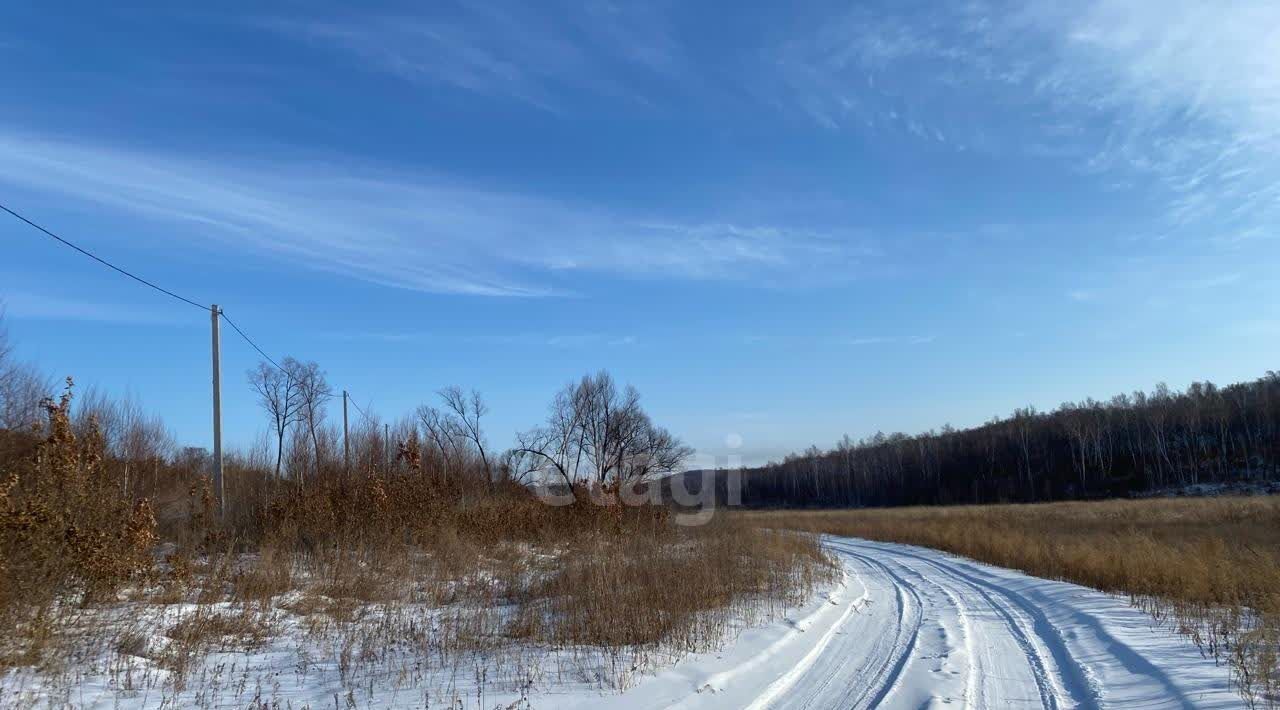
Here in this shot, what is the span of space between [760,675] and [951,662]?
223 centimetres

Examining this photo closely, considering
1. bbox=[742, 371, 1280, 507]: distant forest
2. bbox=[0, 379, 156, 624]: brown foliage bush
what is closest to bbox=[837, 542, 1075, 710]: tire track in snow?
bbox=[0, 379, 156, 624]: brown foliage bush

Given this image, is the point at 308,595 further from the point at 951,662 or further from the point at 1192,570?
the point at 1192,570

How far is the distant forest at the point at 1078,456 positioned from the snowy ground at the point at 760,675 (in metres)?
82.7

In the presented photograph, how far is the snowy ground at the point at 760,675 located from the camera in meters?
6.31

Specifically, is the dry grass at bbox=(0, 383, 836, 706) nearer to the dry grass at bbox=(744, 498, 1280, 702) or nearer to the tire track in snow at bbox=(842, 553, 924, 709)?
the tire track in snow at bbox=(842, 553, 924, 709)

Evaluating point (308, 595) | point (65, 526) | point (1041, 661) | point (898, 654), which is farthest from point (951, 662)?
point (65, 526)

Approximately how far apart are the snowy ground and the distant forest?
82692 millimetres

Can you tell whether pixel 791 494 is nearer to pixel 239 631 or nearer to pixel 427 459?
pixel 427 459

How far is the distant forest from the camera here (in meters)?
79.1

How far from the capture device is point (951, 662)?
8117 millimetres

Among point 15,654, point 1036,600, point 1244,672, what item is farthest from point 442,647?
point 1036,600

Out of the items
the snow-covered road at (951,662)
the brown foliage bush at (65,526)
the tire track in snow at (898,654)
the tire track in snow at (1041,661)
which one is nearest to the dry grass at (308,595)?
the brown foliage bush at (65,526)

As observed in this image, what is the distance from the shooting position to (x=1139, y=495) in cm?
7431

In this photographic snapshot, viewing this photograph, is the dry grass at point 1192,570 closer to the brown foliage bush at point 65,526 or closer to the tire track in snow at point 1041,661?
the tire track in snow at point 1041,661
